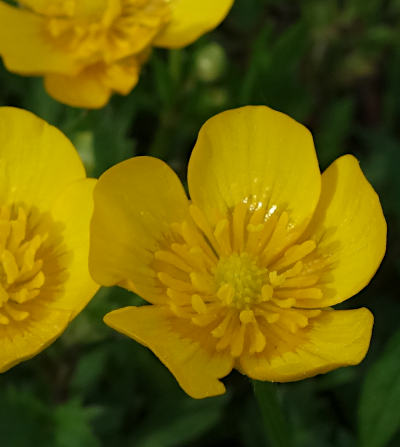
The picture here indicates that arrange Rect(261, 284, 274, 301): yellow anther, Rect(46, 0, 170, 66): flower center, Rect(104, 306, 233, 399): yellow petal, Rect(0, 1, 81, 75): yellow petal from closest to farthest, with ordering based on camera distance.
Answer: Rect(104, 306, 233, 399): yellow petal < Rect(261, 284, 274, 301): yellow anther < Rect(0, 1, 81, 75): yellow petal < Rect(46, 0, 170, 66): flower center

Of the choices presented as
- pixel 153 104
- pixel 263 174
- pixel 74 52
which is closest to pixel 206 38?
pixel 153 104

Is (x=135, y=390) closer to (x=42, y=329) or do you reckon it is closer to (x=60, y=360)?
(x=60, y=360)

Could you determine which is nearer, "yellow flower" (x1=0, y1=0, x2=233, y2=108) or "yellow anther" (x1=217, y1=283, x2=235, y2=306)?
"yellow anther" (x1=217, y1=283, x2=235, y2=306)

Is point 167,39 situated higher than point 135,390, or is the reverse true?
point 167,39

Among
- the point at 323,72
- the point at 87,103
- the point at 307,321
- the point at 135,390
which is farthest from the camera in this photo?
the point at 323,72

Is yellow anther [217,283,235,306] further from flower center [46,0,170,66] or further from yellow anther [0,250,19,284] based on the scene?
flower center [46,0,170,66]

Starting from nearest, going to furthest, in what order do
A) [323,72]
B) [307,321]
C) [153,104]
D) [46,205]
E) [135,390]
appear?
[307,321] → [46,205] → [135,390] → [153,104] → [323,72]

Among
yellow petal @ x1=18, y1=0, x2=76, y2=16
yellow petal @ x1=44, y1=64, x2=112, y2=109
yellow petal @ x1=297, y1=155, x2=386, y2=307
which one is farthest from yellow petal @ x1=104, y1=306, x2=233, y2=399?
yellow petal @ x1=18, y1=0, x2=76, y2=16
